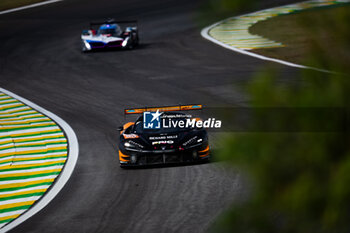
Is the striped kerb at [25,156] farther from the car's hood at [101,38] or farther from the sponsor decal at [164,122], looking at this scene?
the car's hood at [101,38]

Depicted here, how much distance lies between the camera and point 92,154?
564 inches

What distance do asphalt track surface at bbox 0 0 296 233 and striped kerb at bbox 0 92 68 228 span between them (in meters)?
0.56

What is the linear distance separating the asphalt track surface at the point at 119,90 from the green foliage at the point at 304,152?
0.11 metres

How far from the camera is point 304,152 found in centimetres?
233

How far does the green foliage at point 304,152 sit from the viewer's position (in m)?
2.28

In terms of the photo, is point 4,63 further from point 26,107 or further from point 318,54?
point 318,54

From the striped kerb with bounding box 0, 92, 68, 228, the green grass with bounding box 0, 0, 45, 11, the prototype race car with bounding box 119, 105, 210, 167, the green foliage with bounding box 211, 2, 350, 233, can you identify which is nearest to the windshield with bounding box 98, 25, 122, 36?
the striped kerb with bounding box 0, 92, 68, 228

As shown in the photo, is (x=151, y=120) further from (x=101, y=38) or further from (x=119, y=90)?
(x=101, y=38)

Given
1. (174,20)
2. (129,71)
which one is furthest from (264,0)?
(174,20)

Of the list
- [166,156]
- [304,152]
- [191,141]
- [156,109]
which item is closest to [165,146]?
[166,156]

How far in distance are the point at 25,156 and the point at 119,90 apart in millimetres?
7560

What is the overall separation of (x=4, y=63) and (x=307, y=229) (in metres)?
26.4

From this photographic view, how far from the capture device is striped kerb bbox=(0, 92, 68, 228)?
11.4 m

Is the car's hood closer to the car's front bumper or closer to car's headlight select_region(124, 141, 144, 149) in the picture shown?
car's headlight select_region(124, 141, 144, 149)
